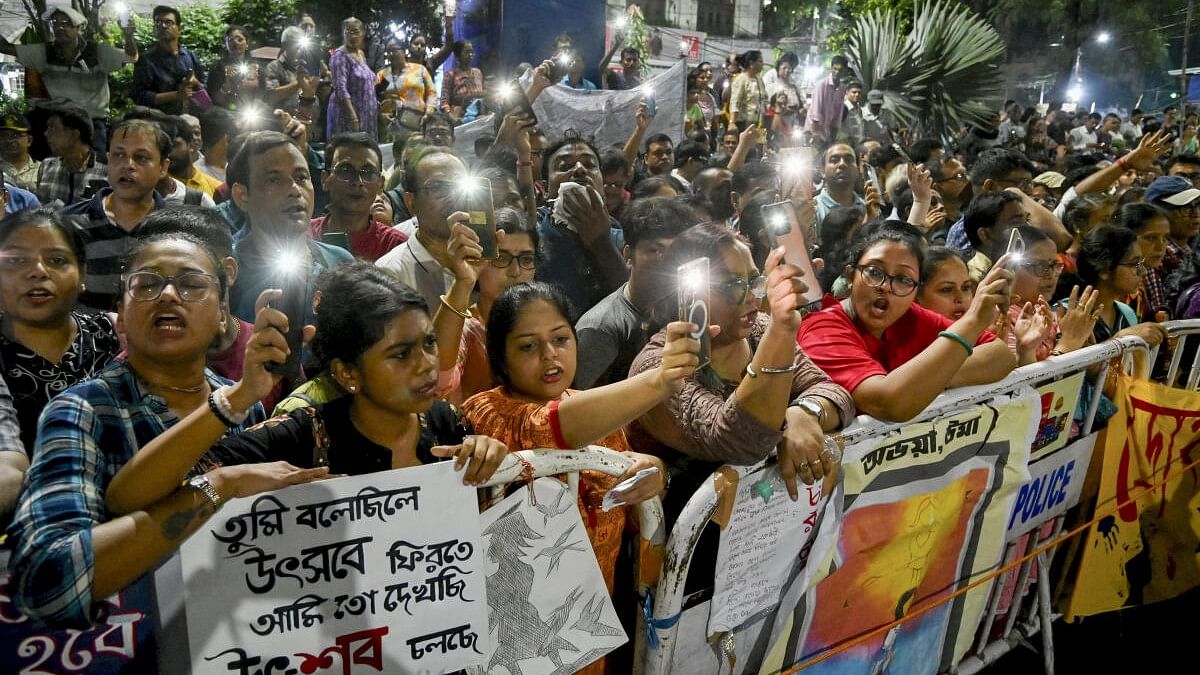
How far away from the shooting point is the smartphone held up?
210cm

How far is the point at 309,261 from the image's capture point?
3.19 metres

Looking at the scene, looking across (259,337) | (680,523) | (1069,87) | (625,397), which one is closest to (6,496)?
(259,337)

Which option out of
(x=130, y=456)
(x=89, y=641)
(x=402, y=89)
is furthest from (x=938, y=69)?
(x=89, y=641)

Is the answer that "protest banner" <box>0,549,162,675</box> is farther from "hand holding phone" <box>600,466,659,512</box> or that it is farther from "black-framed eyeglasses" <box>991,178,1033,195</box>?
"black-framed eyeglasses" <box>991,178,1033,195</box>

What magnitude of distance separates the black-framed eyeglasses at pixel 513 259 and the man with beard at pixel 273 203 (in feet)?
1.83

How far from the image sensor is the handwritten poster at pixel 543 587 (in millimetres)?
2203

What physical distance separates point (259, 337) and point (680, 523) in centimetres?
116

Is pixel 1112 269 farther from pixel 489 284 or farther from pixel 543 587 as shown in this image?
pixel 543 587

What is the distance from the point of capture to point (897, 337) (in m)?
3.25

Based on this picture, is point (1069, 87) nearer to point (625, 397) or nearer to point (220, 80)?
point (220, 80)

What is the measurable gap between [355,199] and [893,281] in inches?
88.3

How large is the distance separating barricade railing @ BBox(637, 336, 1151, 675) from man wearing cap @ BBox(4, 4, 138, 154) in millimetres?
6315

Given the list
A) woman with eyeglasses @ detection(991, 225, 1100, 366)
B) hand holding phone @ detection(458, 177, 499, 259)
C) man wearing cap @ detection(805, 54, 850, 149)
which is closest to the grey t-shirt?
hand holding phone @ detection(458, 177, 499, 259)

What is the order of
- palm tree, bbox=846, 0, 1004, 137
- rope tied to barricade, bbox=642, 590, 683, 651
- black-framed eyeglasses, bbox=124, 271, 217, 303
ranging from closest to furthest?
1. black-framed eyeglasses, bbox=124, 271, 217, 303
2. rope tied to barricade, bbox=642, 590, 683, 651
3. palm tree, bbox=846, 0, 1004, 137
